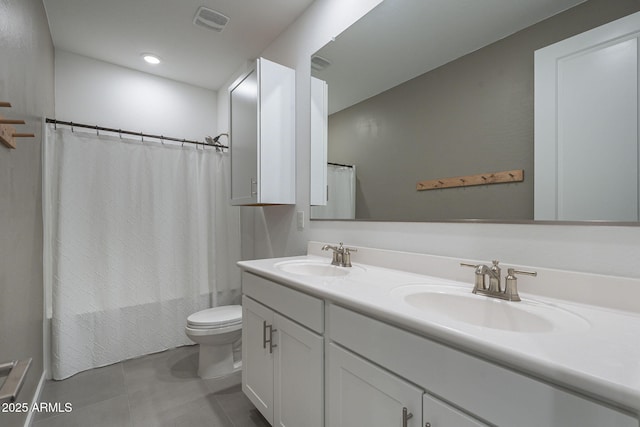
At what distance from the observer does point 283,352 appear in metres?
1.27

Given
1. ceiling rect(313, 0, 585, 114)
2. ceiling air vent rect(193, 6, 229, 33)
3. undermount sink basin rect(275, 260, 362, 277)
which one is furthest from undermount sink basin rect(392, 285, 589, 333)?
ceiling air vent rect(193, 6, 229, 33)

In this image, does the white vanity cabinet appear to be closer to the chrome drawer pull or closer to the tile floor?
the tile floor

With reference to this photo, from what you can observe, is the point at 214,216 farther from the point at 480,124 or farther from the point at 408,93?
the point at 480,124

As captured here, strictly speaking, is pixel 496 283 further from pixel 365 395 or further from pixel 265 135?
pixel 265 135

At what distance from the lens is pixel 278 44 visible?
2.28m

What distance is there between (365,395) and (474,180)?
899 mm

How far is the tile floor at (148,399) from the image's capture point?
1.56 meters

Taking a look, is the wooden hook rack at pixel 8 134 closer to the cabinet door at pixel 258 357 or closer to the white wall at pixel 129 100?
the cabinet door at pixel 258 357

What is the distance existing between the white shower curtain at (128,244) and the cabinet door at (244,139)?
0.62 m

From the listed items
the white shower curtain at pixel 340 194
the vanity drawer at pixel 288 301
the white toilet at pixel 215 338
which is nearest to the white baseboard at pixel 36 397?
the white toilet at pixel 215 338

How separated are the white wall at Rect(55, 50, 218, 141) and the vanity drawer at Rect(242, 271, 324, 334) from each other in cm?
218

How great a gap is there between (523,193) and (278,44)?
2.09m

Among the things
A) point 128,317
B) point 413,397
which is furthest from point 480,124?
point 128,317

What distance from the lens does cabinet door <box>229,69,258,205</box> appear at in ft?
6.19
